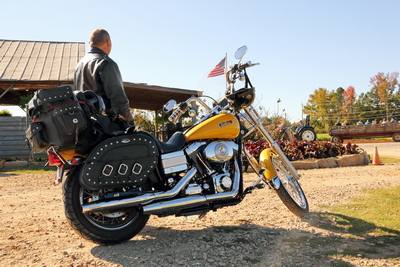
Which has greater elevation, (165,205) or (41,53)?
(41,53)

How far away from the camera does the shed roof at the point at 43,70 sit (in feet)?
42.6

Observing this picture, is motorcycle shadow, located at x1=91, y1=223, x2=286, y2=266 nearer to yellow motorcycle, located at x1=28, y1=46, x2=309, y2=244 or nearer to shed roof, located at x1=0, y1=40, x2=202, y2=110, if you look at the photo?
yellow motorcycle, located at x1=28, y1=46, x2=309, y2=244

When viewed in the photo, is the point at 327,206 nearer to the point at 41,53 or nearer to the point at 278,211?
the point at 278,211

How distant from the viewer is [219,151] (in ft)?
11.6

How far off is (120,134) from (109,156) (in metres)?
0.24

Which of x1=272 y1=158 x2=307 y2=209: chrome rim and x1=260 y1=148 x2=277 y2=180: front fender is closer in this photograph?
x1=260 y1=148 x2=277 y2=180: front fender

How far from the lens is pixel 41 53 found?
15.9 meters

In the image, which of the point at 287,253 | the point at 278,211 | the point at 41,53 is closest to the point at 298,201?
the point at 278,211

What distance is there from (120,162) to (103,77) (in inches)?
37.8

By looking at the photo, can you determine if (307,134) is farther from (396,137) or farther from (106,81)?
(106,81)

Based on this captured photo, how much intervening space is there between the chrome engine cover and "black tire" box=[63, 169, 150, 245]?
2.88 ft

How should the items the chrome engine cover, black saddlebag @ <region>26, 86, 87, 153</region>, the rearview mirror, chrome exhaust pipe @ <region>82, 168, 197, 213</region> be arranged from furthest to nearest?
the chrome engine cover
the rearview mirror
chrome exhaust pipe @ <region>82, 168, 197, 213</region>
black saddlebag @ <region>26, 86, 87, 153</region>

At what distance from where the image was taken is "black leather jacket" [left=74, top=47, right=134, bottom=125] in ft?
11.7

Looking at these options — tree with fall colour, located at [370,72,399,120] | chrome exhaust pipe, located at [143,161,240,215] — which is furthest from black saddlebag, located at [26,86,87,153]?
tree with fall colour, located at [370,72,399,120]
